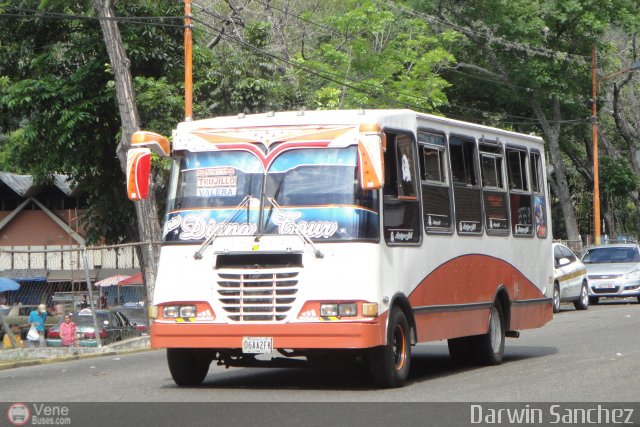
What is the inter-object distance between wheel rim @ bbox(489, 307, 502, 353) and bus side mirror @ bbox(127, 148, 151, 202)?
208 inches

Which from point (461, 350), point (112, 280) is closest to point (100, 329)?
point (112, 280)

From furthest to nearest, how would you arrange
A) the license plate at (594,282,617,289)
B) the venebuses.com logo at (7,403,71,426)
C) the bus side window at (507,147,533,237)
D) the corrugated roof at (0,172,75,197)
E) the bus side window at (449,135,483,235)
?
1. the corrugated roof at (0,172,75,197)
2. the license plate at (594,282,617,289)
3. the bus side window at (507,147,533,237)
4. the bus side window at (449,135,483,235)
5. the venebuses.com logo at (7,403,71,426)

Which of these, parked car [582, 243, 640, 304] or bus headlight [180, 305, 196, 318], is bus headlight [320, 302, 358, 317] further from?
parked car [582, 243, 640, 304]

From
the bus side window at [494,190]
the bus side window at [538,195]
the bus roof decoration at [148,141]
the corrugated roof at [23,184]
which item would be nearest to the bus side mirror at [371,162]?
the bus roof decoration at [148,141]

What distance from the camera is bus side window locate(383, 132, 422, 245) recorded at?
41.3 ft

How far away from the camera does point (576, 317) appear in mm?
26828

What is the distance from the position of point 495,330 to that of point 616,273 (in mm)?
18038

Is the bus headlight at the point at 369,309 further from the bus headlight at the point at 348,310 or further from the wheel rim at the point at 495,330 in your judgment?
the wheel rim at the point at 495,330

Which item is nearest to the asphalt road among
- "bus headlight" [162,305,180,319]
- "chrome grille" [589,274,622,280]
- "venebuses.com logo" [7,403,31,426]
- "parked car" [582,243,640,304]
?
"venebuses.com logo" [7,403,31,426]

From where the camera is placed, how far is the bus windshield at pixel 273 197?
12.1 metres

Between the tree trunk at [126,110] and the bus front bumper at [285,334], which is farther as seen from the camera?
the tree trunk at [126,110]

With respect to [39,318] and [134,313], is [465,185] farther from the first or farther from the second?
[134,313]

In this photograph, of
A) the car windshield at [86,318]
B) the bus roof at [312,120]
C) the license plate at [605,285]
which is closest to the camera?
the bus roof at [312,120]

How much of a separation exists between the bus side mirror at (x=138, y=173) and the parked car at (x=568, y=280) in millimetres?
18382
